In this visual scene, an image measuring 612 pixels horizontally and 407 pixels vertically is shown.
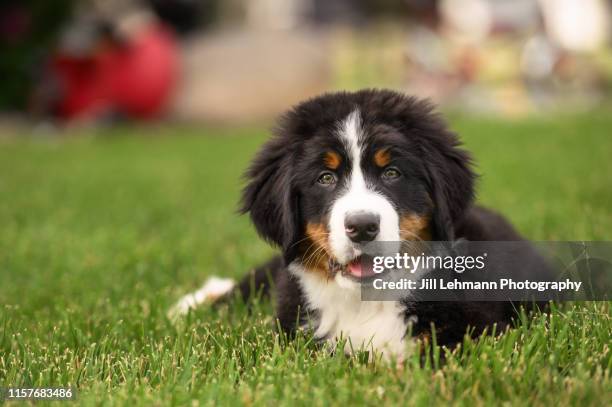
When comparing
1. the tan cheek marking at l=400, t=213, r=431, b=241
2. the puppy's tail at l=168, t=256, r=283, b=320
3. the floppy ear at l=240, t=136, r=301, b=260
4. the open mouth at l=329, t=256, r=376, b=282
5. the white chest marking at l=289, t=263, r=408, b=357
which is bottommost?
Result: the white chest marking at l=289, t=263, r=408, b=357

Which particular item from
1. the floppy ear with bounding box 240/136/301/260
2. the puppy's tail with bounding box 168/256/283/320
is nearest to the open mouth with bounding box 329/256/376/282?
the floppy ear with bounding box 240/136/301/260

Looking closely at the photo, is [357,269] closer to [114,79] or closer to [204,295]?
[204,295]

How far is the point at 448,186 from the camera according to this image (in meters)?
2.87

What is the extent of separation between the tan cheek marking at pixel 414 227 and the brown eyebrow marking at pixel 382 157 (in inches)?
7.7

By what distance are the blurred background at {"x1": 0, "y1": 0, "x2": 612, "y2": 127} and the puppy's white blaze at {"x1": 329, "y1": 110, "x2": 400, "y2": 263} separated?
8878 millimetres

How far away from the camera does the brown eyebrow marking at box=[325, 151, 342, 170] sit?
279cm

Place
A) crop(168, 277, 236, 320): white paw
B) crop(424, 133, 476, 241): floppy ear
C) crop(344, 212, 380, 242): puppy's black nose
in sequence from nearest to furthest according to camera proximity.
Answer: crop(344, 212, 380, 242): puppy's black nose → crop(424, 133, 476, 241): floppy ear → crop(168, 277, 236, 320): white paw

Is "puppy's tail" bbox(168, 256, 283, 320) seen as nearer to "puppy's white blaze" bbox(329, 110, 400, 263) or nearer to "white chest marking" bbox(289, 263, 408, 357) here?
"white chest marking" bbox(289, 263, 408, 357)

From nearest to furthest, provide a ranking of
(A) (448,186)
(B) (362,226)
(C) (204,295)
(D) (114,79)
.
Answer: (B) (362,226) → (A) (448,186) → (C) (204,295) → (D) (114,79)

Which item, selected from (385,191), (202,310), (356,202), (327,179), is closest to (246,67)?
(202,310)

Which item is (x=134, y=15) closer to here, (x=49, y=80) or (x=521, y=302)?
(x=49, y=80)

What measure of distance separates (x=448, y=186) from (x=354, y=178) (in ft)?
1.16

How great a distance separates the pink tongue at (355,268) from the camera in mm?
2752

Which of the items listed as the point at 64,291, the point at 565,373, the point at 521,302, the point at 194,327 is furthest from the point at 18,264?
the point at 565,373
